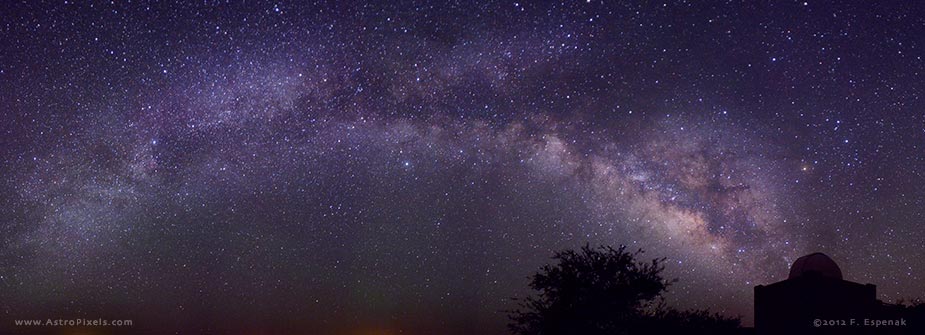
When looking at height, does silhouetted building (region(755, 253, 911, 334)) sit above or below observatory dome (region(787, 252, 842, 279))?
below

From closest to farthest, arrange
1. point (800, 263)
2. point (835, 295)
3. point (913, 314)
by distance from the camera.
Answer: point (913, 314) < point (835, 295) < point (800, 263)

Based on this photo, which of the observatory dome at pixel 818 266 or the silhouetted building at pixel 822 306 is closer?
the silhouetted building at pixel 822 306

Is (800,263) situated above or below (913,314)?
above

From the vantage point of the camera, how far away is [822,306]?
107ft

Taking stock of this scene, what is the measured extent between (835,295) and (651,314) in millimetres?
8433

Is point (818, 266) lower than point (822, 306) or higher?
higher

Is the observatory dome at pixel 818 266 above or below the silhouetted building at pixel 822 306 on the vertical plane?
above

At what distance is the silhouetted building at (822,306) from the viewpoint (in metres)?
31.5

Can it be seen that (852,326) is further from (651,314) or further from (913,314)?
(651,314)

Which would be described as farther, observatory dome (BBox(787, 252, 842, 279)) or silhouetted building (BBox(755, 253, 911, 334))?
observatory dome (BBox(787, 252, 842, 279))

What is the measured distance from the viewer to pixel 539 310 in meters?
32.8

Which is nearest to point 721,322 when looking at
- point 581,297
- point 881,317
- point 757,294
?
point 757,294

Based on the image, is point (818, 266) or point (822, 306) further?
point (818, 266)

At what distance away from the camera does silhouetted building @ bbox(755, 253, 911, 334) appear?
3150cm
